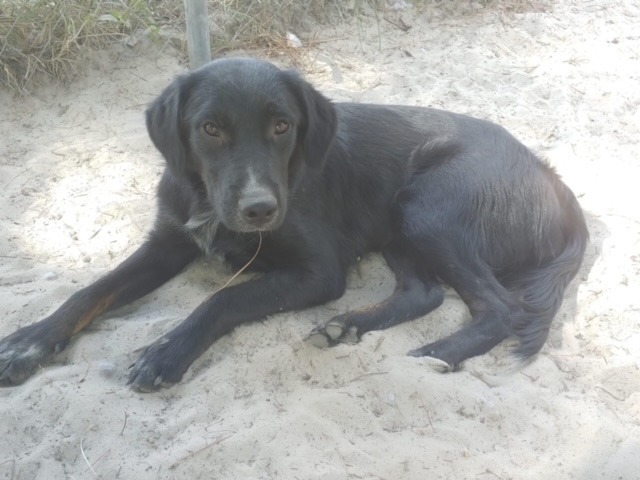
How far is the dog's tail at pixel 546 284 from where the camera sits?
3773 mm

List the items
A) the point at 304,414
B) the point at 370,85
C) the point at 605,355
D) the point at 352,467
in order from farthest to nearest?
1. the point at 370,85
2. the point at 605,355
3. the point at 304,414
4. the point at 352,467

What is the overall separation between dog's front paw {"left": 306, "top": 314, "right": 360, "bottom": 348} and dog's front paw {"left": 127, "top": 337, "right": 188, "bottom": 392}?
2.05 feet

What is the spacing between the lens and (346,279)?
14.0ft

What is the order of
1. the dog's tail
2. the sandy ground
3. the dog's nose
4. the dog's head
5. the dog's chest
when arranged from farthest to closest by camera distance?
the dog's chest
the dog's tail
the dog's head
the dog's nose
the sandy ground

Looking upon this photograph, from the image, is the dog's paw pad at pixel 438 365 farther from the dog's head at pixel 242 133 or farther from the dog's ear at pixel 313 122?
the dog's ear at pixel 313 122

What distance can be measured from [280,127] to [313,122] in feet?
0.85

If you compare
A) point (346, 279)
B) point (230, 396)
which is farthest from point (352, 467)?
point (346, 279)

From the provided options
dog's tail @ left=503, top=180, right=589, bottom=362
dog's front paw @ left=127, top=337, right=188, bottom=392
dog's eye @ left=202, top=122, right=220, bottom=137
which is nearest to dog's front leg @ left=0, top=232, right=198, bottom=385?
dog's front paw @ left=127, top=337, right=188, bottom=392

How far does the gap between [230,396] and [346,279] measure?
1.25m

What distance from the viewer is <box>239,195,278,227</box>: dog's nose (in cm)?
340

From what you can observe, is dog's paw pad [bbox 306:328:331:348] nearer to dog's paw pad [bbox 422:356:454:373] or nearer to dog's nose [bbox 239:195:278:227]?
dog's paw pad [bbox 422:356:454:373]

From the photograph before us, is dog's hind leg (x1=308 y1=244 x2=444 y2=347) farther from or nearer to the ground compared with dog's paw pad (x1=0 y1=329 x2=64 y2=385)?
nearer to the ground

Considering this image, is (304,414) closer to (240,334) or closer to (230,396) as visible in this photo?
(230,396)

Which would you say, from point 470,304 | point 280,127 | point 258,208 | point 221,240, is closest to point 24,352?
point 221,240
